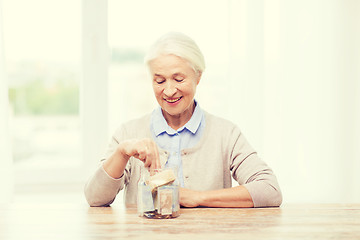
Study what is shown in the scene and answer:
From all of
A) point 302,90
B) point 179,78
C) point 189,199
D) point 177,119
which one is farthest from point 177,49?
point 302,90

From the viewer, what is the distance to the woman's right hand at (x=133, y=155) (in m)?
1.35

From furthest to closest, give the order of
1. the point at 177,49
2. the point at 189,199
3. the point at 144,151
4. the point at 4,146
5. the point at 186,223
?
the point at 4,146 → the point at 177,49 → the point at 189,199 → the point at 144,151 → the point at 186,223

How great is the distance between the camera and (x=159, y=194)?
125cm

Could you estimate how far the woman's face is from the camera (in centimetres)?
162

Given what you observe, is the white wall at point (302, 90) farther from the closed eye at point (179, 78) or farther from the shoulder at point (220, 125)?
the closed eye at point (179, 78)

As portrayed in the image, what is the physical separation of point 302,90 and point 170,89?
1382 mm

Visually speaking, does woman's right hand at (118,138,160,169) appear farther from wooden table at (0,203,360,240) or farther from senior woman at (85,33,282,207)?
wooden table at (0,203,360,240)

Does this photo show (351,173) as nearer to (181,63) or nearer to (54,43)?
(181,63)

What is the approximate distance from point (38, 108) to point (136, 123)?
47.8 inches

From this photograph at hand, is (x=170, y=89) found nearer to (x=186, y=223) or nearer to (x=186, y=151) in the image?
(x=186, y=151)

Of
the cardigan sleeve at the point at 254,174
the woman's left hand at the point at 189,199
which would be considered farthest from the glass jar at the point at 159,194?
the cardigan sleeve at the point at 254,174

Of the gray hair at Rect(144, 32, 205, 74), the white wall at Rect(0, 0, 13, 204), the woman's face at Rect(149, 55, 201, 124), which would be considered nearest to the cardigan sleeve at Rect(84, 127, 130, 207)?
the woman's face at Rect(149, 55, 201, 124)

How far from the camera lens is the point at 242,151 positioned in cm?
175

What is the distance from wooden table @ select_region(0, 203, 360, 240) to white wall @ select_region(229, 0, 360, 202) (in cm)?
123
